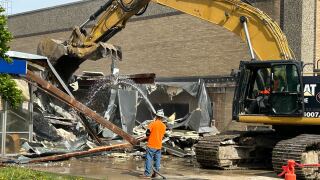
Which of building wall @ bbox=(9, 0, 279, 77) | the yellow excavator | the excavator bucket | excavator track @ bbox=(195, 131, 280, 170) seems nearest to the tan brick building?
building wall @ bbox=(9, 0, 279, 77)

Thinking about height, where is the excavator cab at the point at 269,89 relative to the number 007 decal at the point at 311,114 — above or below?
above

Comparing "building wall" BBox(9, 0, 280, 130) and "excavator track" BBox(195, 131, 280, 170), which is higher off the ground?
"building wall" BBox(9, 0, 280, 130)

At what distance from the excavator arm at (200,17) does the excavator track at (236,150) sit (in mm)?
2412

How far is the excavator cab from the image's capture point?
15000mm

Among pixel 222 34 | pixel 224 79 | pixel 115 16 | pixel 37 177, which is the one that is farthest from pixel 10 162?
pixel 222 34

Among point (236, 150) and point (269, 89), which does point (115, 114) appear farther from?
point (269, 89)

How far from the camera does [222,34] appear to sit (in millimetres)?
28953

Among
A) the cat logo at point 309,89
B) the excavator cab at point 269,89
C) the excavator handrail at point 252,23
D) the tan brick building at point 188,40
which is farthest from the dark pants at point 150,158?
the tan brick building at point 188,40

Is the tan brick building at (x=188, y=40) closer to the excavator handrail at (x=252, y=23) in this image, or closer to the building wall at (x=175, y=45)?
the building wall at (x=175, y=45)

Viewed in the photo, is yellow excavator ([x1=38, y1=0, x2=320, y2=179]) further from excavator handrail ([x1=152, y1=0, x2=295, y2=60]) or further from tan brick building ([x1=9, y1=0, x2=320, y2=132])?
tan brick building ([x1=9, y1=0, x2=320, y2=132])

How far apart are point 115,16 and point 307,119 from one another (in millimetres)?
8388

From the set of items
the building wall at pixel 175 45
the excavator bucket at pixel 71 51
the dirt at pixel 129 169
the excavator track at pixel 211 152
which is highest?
the building wall at pixel 175 45

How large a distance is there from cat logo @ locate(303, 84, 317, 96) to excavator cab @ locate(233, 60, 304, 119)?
0.69ft

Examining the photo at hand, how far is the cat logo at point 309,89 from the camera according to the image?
15.0 m
